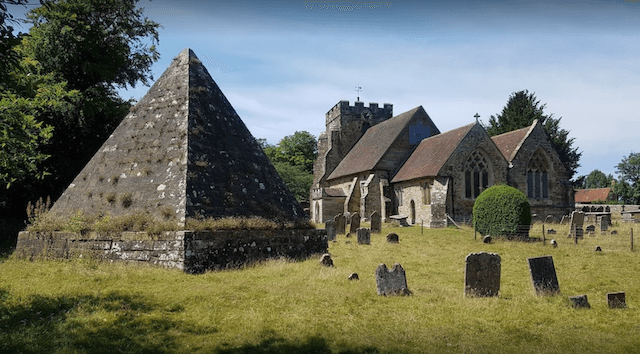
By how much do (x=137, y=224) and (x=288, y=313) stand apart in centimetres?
534

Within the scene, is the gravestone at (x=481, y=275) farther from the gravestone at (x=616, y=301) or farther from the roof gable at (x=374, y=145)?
the roof gable at (x=374, y=145)

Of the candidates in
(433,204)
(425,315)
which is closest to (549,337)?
(425,315)

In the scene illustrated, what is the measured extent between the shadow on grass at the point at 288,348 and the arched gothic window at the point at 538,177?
30.1 meters

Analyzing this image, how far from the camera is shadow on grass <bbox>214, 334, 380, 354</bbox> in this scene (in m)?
5.21

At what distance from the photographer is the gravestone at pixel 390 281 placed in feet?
26.9

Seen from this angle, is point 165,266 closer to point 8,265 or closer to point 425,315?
point 8,265

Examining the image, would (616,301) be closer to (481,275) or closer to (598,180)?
(481,275)

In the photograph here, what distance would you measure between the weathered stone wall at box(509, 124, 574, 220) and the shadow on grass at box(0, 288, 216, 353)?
29.4 meters

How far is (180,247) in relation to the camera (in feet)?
31.4

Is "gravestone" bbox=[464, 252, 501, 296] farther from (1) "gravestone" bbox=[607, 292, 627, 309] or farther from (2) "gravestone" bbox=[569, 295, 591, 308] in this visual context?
(1) "gravestone" bbox=[607, 292, 627, 309]

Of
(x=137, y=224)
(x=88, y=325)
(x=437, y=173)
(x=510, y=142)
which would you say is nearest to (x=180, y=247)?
(x=137, y=224)

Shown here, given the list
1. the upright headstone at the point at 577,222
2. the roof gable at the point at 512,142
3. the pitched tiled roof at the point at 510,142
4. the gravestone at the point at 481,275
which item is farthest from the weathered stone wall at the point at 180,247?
the pitched tiled roof at the point at 510,142

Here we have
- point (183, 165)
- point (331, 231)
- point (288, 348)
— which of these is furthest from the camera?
point (331, 231)

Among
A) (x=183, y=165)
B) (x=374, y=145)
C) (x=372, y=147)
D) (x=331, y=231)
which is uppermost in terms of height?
(x=374, y=145)
